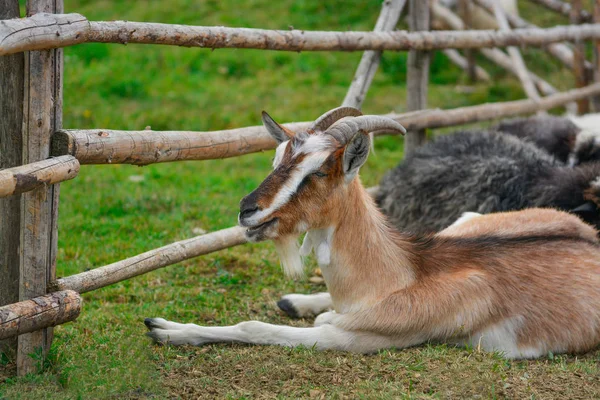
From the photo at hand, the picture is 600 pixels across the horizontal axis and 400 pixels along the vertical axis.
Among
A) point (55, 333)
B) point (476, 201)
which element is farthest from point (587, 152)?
point (55, 333)

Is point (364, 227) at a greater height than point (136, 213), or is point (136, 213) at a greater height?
point (364, 227)

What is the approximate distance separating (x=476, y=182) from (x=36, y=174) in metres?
4.17

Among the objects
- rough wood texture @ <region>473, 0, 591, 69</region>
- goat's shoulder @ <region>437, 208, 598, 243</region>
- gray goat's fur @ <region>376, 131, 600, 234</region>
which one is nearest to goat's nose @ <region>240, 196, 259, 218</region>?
goat's shoulder @ <region>437, 208, 598, 243</region>

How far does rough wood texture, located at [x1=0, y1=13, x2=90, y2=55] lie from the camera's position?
3660 millimetres

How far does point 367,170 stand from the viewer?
30.3 ft

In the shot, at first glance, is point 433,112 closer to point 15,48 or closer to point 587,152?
point 587,152

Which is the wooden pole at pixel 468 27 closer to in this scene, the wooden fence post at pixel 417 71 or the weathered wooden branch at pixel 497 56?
the weathered wooden branch at pixel 497 56

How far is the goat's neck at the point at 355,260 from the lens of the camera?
4.69m

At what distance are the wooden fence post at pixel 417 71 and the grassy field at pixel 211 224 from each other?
998mm

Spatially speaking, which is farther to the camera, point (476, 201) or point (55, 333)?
point (476, 201)

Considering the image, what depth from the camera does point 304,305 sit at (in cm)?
554

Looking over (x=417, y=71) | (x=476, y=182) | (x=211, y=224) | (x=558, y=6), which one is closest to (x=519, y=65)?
(x=558, y=6)

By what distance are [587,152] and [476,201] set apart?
1.50 metres

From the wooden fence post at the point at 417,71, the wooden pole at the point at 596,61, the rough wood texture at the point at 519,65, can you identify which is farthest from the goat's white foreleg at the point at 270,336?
the wooden pole at the point at 596,61
